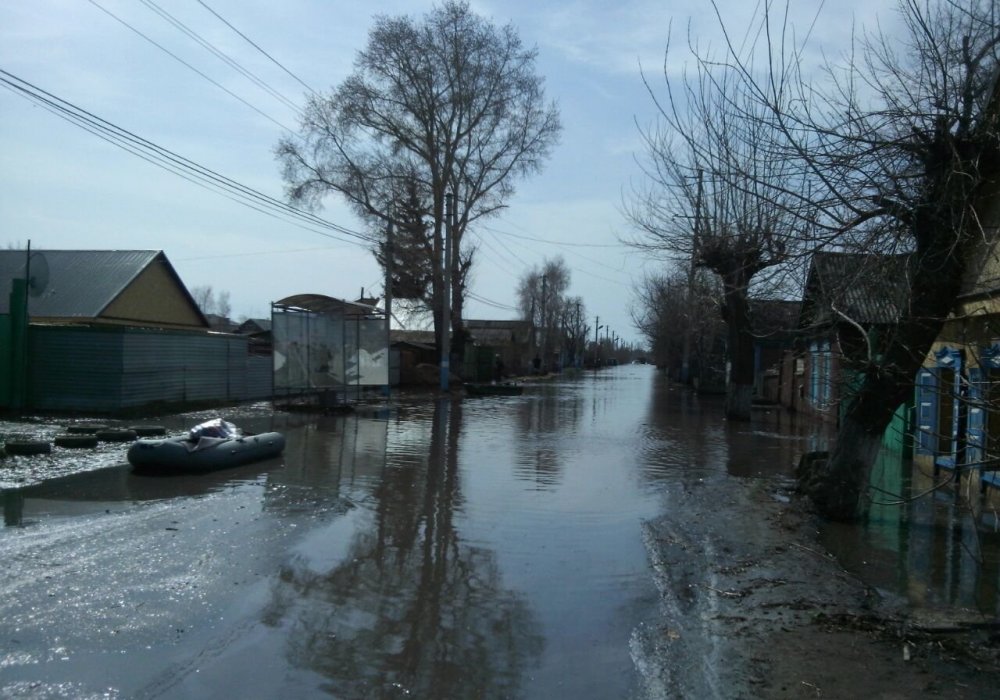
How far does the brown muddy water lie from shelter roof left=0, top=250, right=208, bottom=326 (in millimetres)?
17502

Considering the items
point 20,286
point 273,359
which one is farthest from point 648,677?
point 273,359

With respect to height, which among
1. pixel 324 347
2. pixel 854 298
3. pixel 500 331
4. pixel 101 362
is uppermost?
pixel 500 331

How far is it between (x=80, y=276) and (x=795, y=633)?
102 feet

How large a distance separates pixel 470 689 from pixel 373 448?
11639 millimetres

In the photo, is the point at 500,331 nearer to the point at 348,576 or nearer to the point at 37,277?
the point at 37,277

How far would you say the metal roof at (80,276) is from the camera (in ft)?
96.3

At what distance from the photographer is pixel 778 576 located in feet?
25.2

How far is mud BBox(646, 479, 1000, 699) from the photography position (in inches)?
204

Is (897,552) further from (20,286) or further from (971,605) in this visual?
(20,286)

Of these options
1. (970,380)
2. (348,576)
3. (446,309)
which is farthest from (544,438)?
(446,309)

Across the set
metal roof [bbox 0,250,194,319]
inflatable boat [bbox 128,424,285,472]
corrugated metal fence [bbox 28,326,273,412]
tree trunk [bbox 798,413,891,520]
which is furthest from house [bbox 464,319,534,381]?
tree trunk [bbox 798,413,891,520]

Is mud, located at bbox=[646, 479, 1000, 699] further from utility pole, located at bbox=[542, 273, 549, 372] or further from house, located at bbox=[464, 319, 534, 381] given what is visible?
utility pole, located at bbox=[542, 273, 549, 372]

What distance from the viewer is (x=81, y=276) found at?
103 ft

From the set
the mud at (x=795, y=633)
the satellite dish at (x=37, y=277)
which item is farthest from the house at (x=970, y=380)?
the satellite dish at (x=37, y=277)
